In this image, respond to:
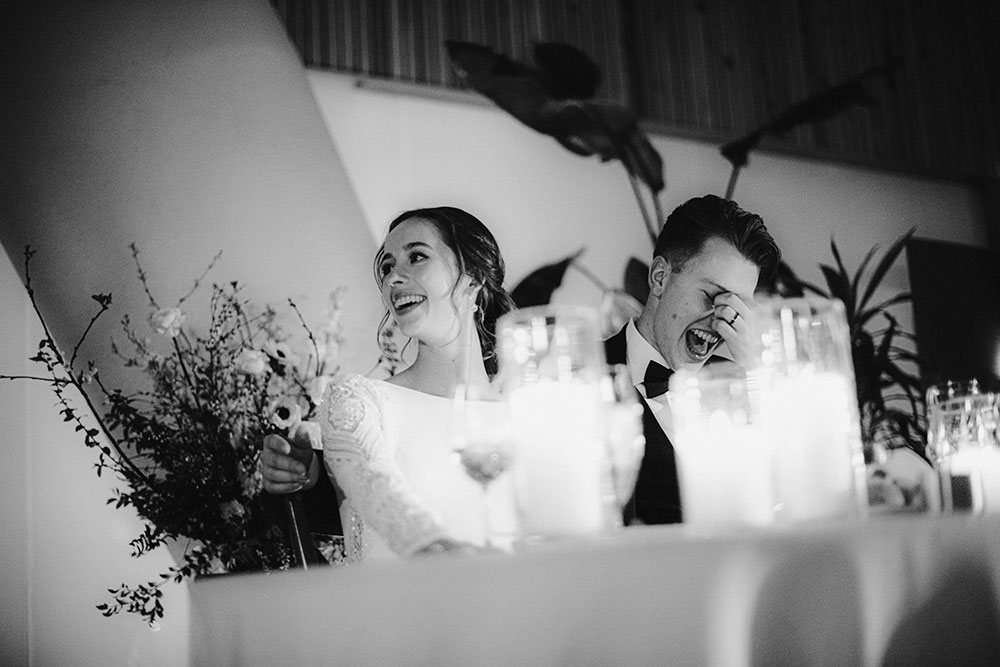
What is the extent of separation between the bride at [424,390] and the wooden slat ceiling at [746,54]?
1515 mm

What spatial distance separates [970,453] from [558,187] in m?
2.53

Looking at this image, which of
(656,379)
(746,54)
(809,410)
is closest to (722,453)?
(809,410)

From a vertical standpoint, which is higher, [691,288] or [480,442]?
[691,288]

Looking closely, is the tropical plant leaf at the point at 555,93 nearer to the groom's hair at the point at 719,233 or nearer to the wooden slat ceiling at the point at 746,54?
the wooden slat ceiling at the point at 746,54

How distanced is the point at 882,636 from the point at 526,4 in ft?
10.9

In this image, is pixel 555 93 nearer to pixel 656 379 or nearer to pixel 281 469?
pixel 656 379

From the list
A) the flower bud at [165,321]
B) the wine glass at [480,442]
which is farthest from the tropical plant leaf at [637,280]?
the wine glass at [480,442]

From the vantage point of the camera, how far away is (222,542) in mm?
2248

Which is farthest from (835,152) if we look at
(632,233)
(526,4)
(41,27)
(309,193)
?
(41,27)

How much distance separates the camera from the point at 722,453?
3.25 feet

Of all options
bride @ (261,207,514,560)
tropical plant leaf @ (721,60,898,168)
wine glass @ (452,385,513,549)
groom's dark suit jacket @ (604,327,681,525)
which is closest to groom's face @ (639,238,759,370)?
groom's dark suit jacket @ (604,327,681,525)

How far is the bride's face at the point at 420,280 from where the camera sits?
6.73 feet

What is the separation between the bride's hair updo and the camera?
2141mm

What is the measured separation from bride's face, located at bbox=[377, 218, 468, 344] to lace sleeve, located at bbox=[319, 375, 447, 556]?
18 centimetres
